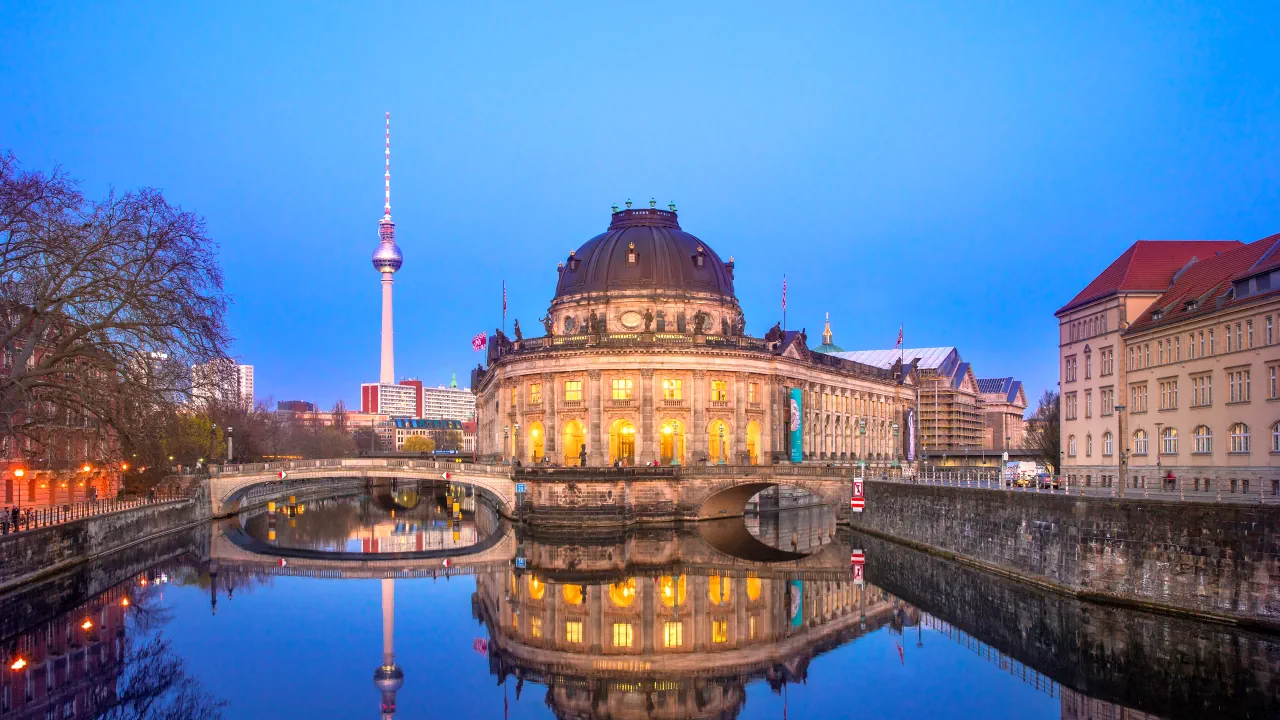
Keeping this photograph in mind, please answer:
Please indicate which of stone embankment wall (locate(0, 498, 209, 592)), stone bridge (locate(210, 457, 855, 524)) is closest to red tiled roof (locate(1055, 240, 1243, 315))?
stone bridge (locate(210, 457, 855, 524))

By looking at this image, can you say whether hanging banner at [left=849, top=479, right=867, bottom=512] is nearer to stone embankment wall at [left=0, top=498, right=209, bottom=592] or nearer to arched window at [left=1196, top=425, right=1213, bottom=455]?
arched window at [left=1196, top=425, right=1213, bottom=455]

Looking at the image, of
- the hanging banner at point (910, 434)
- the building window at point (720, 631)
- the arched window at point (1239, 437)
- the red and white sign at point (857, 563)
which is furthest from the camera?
the hanging banner at point (910, 434)

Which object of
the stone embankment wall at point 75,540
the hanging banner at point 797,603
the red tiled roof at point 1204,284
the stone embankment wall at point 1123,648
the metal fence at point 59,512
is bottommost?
the hanging banner at point 797,603

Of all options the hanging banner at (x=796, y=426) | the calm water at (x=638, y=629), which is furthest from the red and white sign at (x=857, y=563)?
the hanging banner at (x=796, y=426)

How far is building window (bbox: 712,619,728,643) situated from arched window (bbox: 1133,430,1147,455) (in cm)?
2706

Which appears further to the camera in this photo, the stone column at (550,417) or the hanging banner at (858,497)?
the stone column at (550,417)

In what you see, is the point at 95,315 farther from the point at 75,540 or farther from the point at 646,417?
the point at 646,417

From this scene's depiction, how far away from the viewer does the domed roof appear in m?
99.1

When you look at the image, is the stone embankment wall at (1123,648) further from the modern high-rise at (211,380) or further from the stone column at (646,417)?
the stone column at (646,417)

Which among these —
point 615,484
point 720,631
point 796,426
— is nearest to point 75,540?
point 720,631

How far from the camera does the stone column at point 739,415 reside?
8994 centimetres

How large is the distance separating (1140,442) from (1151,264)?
37.5 ft

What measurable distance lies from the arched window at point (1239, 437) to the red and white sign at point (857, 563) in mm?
18015

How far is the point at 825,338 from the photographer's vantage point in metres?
165
